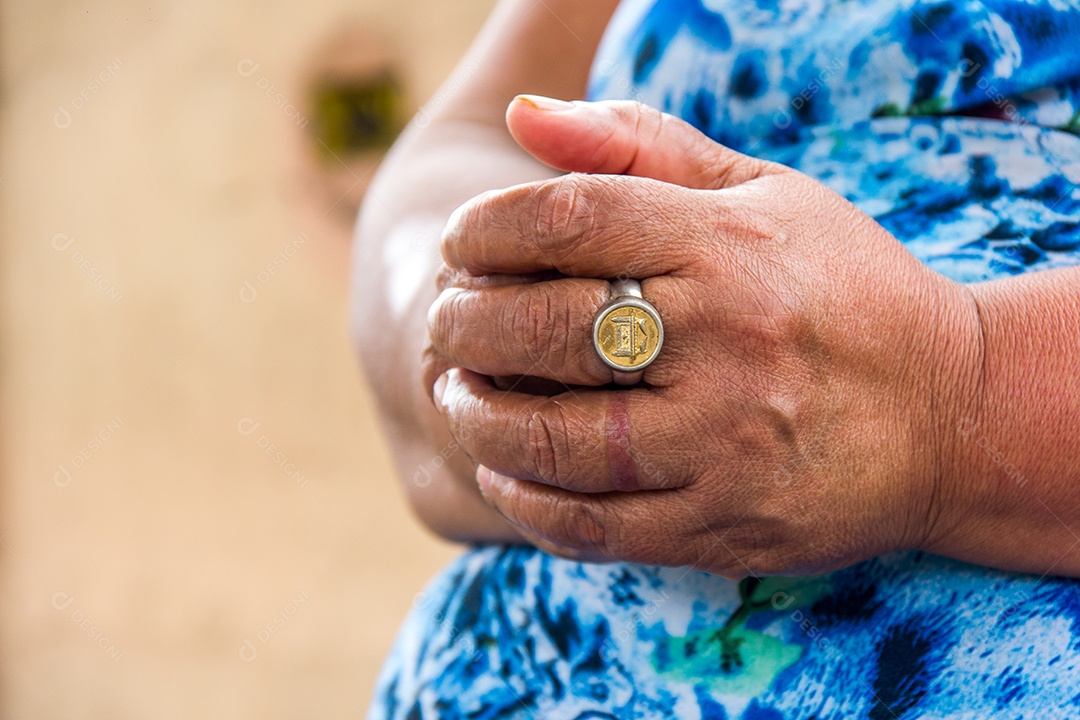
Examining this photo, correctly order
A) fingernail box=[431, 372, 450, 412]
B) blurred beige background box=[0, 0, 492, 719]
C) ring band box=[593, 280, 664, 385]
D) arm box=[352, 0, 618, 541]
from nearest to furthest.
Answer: ring band box=[593, 280, 664, 385], fingernail box=[431, 372, 450, 412], arm box=[352, 0, 618, 541], blurred beige background box=[0, 0, 492, 719]

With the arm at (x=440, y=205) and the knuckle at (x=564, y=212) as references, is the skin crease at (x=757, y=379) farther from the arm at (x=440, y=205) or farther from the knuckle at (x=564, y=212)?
the arm at (x=440, y=205)

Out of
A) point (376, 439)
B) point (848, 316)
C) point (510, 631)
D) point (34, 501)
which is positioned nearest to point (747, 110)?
point (848, 316)

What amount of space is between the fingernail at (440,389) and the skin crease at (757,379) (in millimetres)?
32

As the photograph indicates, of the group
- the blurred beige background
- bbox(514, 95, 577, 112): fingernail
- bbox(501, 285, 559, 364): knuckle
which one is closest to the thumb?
bbox(514, 95, 577, 112): fingernail

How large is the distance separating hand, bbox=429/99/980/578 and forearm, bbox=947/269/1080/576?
12mm

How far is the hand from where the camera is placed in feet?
1.37

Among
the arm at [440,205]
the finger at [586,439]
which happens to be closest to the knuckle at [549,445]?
the finger at [586,439]

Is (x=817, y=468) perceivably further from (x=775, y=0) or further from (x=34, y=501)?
(x=34, y=501)

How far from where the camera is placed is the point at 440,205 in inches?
26.8

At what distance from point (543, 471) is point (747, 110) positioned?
1.04 feet

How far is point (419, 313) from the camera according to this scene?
2.13ft

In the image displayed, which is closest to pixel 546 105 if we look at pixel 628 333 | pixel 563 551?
pixel 628 333

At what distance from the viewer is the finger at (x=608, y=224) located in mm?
420

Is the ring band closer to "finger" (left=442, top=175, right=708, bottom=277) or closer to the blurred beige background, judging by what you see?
"finger" (left=442, top=175, right=708, bottom=277)
